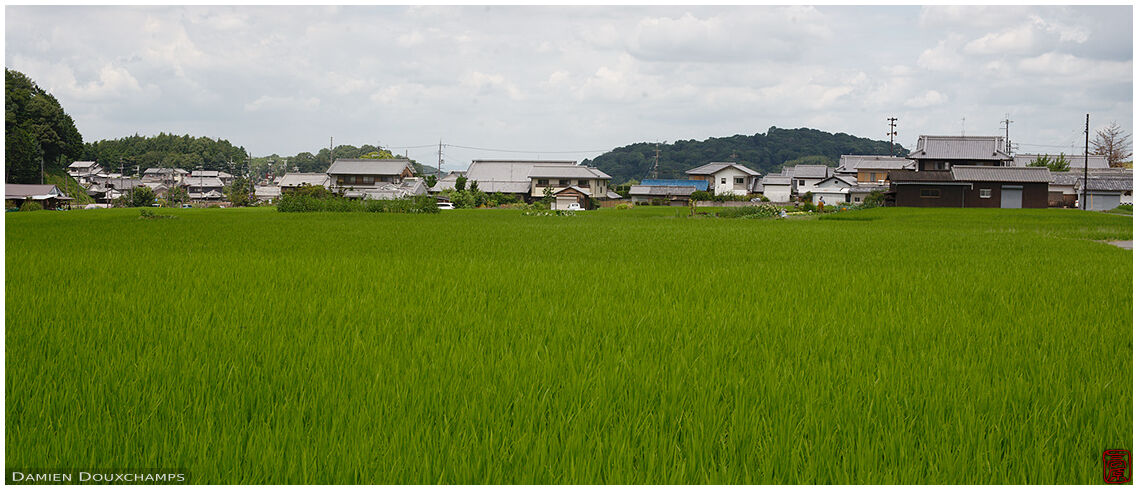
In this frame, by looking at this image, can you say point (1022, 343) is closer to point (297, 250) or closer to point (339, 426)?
point (339, 426)

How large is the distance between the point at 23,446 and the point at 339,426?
100cm

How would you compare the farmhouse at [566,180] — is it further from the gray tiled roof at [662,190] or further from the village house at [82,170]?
the village house at [82,170]

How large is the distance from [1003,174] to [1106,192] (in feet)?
37.6

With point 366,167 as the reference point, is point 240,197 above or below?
below

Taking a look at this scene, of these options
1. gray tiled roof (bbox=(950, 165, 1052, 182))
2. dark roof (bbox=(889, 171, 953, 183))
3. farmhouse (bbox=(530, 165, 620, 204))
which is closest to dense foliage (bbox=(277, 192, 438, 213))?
farmhouse (bbox=(530, 165, 620, 204))

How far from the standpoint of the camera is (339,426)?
8.98 feet

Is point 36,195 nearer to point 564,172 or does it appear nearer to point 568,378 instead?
point 564,172

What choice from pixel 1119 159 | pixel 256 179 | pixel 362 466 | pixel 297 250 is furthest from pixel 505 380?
pixel 256 179

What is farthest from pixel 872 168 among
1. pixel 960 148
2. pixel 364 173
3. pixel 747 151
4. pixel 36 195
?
pixel 36 195

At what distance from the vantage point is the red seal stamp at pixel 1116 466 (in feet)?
7.93

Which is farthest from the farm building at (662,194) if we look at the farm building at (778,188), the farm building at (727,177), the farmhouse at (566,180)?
the farm building at (778,188)

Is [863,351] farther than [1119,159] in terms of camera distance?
No

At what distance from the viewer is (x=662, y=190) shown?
5981cm

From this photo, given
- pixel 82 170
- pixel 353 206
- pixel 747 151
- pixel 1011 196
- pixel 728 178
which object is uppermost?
pixel 747 151
